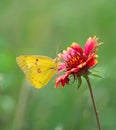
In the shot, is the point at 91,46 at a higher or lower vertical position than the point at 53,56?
lower

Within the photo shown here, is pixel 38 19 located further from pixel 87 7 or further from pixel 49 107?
pixel 49 107

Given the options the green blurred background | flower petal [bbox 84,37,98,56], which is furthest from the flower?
the green blurred background

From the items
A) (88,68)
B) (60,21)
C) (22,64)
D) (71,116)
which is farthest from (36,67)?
(60,21)

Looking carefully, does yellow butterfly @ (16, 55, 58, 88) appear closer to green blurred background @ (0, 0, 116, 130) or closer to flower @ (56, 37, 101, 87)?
flower @ (56, 37, 101, 87)

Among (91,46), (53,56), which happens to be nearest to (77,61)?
(91,46)

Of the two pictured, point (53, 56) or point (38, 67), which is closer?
point (38, 67)

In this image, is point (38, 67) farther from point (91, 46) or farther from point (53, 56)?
point (53, 56)

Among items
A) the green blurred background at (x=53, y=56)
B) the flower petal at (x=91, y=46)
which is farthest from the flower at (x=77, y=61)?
the green blurred background at (x=53, y=56)

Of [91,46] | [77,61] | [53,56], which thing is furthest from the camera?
[53,56]

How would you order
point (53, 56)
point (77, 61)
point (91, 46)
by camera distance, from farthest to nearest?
point (53, 56) → point (77, 61) → point (91, 46)
